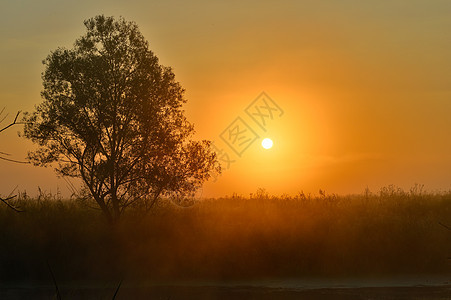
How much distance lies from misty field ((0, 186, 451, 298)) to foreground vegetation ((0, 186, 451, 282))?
0.04 m

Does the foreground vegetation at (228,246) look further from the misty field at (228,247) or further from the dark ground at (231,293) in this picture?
the dark ground at (231,293)

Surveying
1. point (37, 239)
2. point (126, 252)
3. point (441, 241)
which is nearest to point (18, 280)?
point (37, 239)

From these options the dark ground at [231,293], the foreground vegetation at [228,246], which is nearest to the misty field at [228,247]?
the foreground vegetation at [228,246]

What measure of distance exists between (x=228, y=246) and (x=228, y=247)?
43mm

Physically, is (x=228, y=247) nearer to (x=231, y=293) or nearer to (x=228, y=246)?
(x=228, y=246)

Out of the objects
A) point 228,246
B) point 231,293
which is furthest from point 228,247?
point 231,293

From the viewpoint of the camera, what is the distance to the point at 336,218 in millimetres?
25984

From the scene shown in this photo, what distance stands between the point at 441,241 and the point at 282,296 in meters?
8.20

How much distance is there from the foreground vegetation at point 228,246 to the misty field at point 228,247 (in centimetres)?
4

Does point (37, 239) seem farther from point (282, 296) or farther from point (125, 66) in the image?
point (282, 296)

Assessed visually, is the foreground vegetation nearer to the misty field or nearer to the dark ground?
the misty field

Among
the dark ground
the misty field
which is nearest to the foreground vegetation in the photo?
the misty field

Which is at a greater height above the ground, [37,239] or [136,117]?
[136,117]

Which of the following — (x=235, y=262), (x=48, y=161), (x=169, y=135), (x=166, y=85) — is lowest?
(x=235, y=262)
